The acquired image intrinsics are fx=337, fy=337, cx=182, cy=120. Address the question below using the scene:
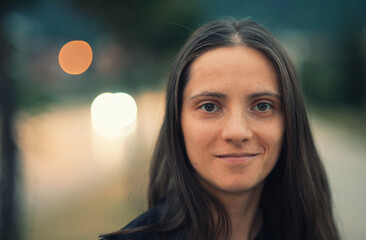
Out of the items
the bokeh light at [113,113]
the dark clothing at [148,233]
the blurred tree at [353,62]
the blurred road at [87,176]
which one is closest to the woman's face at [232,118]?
the dark clothing at [148,233]

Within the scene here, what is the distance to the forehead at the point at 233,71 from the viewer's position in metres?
1.57

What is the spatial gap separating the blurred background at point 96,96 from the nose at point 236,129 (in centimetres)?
108

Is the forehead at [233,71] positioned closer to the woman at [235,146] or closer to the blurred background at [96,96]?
the woman at [235,146]

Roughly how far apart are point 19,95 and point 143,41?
146 cm

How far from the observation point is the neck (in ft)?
5.77

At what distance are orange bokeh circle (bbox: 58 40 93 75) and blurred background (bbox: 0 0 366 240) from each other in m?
0.01

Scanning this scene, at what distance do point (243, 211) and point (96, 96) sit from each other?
2.35 metres

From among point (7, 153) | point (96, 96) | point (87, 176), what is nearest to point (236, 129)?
point (7, 153)

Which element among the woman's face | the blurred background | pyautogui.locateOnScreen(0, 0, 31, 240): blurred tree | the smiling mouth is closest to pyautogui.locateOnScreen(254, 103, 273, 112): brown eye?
the woman's face

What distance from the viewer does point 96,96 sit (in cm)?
365

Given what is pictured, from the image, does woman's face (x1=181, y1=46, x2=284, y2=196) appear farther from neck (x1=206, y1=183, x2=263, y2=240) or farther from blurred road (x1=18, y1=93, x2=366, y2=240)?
blurred road (x1=18, y1=93, x2=366, y2=240)

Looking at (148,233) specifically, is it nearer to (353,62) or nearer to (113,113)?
(113,113)

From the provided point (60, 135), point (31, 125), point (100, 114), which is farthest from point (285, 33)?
point (31, 125)

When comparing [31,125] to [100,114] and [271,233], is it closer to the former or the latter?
[100,114]
